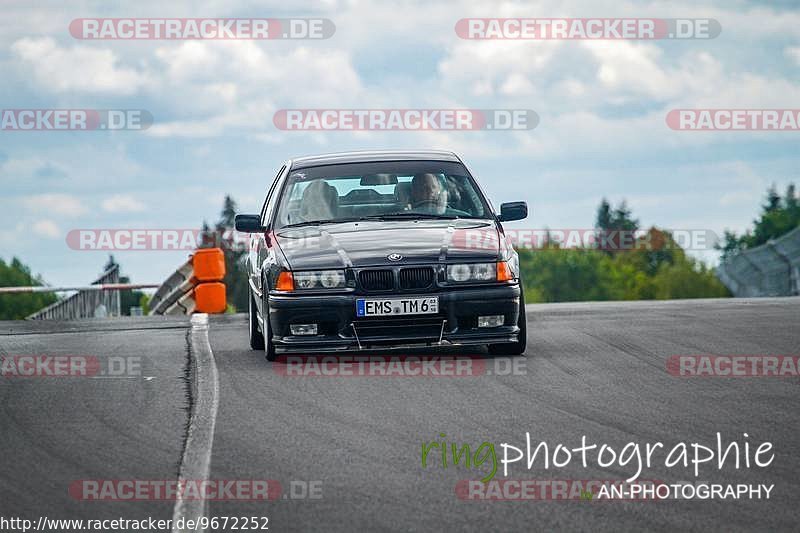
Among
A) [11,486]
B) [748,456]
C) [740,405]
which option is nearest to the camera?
[11,486]

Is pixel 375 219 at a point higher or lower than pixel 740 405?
higher

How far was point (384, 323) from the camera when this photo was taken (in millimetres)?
10523

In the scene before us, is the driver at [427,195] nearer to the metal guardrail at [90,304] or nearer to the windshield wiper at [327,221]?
the windshield wiper at [327,221]

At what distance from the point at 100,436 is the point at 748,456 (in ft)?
11.2

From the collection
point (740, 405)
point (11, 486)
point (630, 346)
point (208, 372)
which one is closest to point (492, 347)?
point (630, 346)

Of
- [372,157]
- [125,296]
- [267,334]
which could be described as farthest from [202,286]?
[125,296]

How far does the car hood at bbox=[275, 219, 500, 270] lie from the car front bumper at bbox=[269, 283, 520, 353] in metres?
0.27

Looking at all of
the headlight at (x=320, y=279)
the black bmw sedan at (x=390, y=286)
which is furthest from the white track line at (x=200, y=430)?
the headlight at (x=320, y=279)

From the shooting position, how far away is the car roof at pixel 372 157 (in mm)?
12523

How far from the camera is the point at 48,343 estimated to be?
13.8m

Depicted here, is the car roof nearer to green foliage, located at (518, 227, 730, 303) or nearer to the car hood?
the car hood

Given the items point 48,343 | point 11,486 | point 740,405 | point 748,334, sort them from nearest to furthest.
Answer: point 11,486 < point 740,405 < point 748,334 < point 48,343

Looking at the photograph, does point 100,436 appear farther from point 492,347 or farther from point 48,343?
point 48,343

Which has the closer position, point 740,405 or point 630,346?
point 740,405
